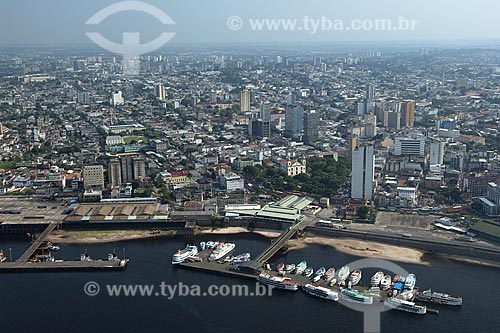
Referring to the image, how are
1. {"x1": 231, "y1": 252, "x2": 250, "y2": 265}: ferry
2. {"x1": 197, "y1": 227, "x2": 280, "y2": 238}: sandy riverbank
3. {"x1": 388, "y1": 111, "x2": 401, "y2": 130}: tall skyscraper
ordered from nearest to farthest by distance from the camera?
{"x1": 231, "y1": 252, "x2": 250, "y2": 265}: ferry
{"x1": 197, "y1": 227, "x2": 280, "y2": 238}: sandy riverbank
{"x1": 388, "y1": 111, "x2": 401, "y2": 130}: tall skyscraper

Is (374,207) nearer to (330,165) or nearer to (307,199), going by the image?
(307,199)

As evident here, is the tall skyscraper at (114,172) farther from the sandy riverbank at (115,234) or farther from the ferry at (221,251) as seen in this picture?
the ferry at (221,251)

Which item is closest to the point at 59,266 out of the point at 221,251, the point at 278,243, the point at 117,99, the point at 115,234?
the point at 115,234

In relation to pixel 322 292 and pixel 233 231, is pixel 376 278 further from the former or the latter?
pixel 233 231

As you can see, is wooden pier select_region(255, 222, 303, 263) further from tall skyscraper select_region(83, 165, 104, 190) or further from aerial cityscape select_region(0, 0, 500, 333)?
tall skyscraper select_region(83, 165, 104, 190)

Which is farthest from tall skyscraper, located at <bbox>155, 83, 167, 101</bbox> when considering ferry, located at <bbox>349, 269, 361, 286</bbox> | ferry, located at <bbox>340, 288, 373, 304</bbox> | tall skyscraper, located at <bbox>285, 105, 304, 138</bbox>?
ferry, located at <bbox>340, 288, 373, 304</bbox>

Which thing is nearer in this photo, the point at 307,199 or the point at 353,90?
the point at 307,199

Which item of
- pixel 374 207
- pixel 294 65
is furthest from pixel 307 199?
pixel 294 65
